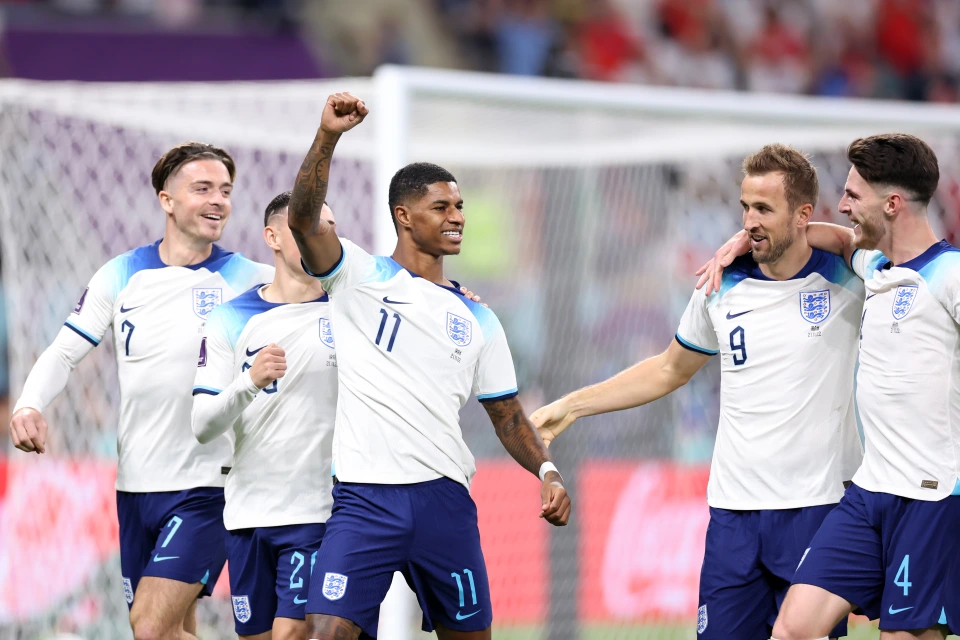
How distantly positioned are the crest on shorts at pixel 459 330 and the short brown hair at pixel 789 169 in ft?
4.13

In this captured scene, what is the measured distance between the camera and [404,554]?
15.6 feet

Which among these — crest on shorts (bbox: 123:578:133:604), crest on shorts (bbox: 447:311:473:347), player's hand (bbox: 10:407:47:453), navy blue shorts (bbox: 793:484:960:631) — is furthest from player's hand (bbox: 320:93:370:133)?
crest on shorts (bbox: 123:578:133:604)

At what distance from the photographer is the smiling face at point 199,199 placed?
594 centimetres

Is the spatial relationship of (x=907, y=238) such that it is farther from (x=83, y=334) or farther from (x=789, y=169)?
(x=83, y=334)

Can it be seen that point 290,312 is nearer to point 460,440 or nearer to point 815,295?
point 460,440

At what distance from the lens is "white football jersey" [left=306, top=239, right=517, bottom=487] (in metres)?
4.83

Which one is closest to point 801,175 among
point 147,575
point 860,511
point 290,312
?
point 860,511

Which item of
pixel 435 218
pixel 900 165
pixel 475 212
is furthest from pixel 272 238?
pixel 475 212

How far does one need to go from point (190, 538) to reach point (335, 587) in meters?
1.35

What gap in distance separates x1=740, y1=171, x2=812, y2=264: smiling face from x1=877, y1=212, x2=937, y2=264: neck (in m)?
0.38

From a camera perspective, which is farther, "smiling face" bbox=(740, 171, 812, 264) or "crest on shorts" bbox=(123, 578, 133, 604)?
"crest on shorts" bbox=(123, 578, 133, 604)

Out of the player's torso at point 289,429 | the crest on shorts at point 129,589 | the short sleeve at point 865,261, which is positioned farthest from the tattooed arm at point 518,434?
the crest on shorts at point 129,589

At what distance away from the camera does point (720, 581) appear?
511 centimetres

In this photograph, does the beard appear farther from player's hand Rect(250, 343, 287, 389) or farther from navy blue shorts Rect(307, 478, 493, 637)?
player's hand Rect(250, 343, 287, 389)
